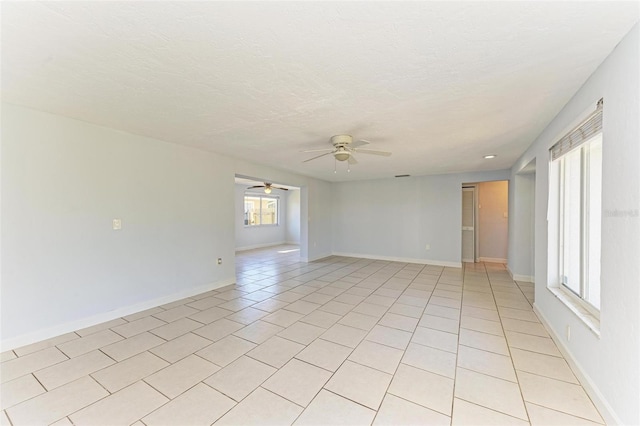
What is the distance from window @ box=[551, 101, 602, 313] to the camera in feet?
6.72

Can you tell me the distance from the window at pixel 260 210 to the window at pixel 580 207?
804 centimetres

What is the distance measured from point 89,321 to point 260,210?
22.3ft

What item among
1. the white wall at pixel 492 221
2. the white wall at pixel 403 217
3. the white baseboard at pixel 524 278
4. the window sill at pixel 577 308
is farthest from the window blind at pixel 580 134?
the white wall at pixel 492 221

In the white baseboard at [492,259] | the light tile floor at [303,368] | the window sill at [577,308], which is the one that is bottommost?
the light tile floor at [303,368]

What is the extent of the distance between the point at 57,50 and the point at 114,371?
2285 mm

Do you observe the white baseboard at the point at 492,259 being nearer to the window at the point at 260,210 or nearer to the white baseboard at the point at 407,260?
the white baseboard at the point at 407,260

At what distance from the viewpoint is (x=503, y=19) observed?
4.18 ft

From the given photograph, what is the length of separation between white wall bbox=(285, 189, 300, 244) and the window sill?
826 cm

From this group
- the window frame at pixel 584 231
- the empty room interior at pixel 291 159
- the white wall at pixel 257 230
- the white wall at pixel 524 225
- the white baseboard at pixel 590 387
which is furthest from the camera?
the white wall at pixel 257 230

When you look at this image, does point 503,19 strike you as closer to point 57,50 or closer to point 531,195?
point 57,50

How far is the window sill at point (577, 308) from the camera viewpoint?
181 cm

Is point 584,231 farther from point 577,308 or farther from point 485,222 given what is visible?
point 485,222

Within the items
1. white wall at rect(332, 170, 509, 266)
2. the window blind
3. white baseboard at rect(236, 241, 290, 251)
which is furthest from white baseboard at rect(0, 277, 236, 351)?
the window blind

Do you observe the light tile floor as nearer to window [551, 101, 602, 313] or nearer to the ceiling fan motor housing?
window [551, 101, 602, 313]
